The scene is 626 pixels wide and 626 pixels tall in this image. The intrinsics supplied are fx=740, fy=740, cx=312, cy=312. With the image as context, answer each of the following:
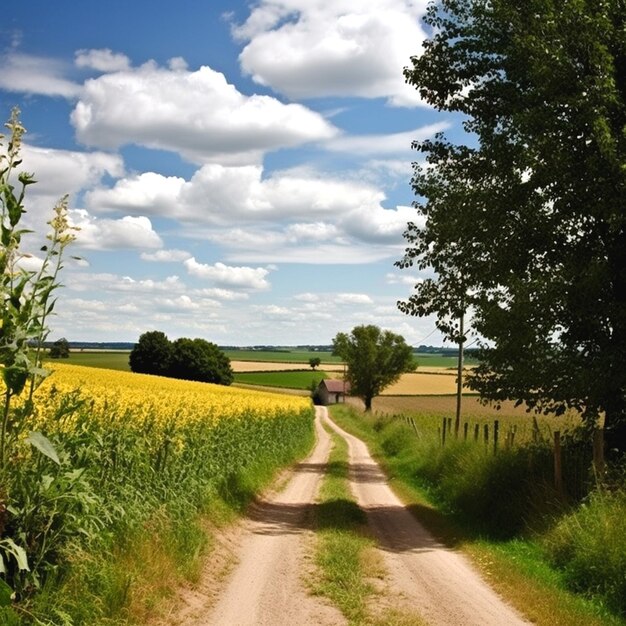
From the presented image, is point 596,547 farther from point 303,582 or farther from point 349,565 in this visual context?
point 303,582

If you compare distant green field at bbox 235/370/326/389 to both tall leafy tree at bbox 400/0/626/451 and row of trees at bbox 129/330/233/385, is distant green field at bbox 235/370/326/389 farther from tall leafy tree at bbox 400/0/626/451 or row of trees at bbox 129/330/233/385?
tall leafy tree at bbox 400/0/626/451

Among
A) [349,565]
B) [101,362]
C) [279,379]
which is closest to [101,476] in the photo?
[349,565]

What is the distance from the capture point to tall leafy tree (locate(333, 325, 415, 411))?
288 feet

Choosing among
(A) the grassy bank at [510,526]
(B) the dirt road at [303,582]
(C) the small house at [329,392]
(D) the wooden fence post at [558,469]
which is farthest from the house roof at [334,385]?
(D) the wooden fence post at [558,469]

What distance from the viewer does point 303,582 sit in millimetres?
10938

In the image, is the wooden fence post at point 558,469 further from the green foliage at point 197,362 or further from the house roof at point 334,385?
the house roof at point 334,385

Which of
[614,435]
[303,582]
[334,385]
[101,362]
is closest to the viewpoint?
[303,582]

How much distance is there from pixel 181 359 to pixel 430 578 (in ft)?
289

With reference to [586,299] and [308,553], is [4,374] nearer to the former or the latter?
[308,553]

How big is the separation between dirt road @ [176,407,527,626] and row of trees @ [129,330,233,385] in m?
79.0

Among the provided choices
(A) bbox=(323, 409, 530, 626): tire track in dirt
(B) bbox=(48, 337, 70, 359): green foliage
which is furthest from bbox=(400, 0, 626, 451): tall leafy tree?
(B) bbox=(48, 337, 70, 359): green foliage

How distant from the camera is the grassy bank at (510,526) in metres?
10.5

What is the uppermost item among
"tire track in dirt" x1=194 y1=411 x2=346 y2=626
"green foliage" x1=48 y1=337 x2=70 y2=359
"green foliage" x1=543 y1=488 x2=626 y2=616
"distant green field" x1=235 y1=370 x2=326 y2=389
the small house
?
"green foliage" x1=48 y1=337 x2=70 y2=359

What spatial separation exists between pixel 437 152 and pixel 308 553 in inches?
448
